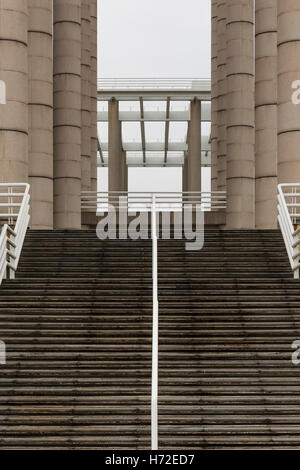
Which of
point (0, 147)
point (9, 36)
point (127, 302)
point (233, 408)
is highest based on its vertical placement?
point (9, 36)

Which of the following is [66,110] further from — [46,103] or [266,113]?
[266,113]

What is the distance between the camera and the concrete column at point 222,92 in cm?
4600

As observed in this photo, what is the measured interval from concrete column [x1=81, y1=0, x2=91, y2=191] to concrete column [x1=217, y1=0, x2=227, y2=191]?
22.2 feet

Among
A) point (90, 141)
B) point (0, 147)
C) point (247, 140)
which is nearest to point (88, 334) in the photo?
point (0, 147)

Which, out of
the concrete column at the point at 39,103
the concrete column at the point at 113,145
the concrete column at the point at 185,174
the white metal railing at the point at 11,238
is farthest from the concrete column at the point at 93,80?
the white metal railing at the point at 11,238

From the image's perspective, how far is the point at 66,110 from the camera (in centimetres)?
3688

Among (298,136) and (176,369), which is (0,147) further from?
(176,369)

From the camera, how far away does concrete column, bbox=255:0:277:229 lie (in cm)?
3412

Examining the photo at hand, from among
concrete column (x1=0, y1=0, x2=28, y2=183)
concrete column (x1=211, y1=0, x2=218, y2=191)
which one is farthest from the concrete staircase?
concrete column (x1=211, y1=0, x2=218, y2=191)

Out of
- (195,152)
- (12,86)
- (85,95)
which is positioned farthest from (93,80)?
(12,86)

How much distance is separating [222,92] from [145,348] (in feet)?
109

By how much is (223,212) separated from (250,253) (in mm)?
21078

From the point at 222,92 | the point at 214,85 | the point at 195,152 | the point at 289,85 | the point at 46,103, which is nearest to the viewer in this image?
the point at 289,85

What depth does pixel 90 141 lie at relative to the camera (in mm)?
45969
